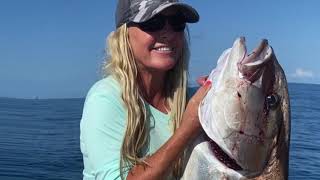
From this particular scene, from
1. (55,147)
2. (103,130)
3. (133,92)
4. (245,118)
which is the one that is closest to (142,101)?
(133,92)

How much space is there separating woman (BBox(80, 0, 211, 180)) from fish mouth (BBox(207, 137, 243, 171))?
143 mm

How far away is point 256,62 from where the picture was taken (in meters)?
2.86

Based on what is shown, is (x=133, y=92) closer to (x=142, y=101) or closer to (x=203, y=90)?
(x=142, y=101)

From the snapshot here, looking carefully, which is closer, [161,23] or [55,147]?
[161,23]

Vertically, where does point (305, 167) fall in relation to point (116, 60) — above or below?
below

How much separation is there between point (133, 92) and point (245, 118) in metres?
0.94

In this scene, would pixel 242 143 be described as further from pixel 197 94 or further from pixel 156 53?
pixel 156 53

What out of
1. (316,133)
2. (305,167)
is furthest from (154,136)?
A: (316,133)

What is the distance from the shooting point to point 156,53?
12.0 ft

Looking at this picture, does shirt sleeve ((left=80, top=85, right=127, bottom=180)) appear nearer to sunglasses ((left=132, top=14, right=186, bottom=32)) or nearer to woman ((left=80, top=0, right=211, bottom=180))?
woman ((left=80, top=0, right=211, bottom=180))

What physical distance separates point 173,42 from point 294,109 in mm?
23699

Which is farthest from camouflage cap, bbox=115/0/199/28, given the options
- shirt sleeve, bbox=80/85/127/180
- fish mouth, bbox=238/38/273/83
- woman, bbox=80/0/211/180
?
fish mouth, bbox=238/38/273/83

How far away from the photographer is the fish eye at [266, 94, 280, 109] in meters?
2.97

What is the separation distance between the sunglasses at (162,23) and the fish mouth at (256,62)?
0.91 metres
